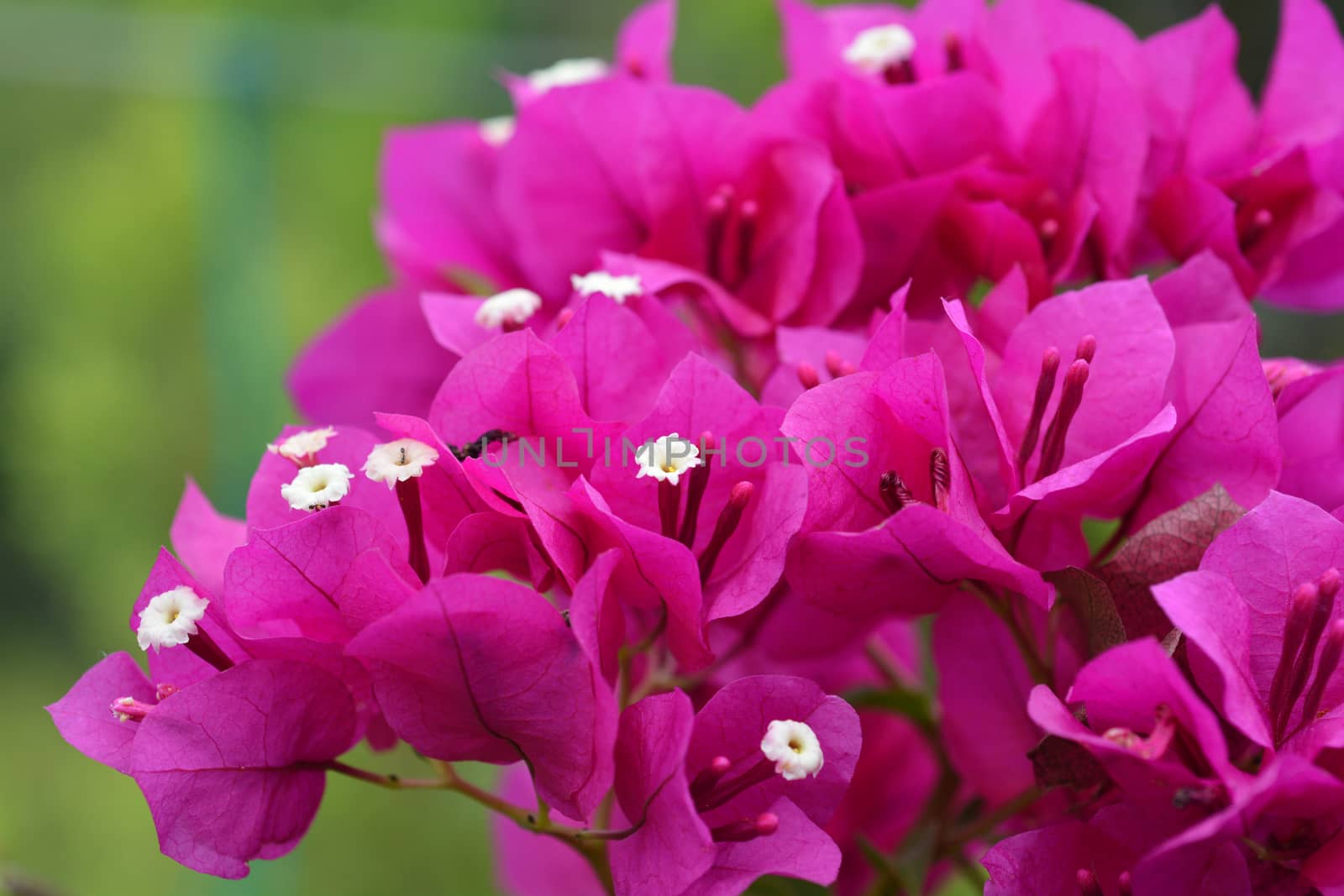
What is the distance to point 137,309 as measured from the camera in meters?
2.38

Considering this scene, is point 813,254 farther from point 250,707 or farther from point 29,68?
point 29,68

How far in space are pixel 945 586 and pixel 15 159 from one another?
2.46 metres

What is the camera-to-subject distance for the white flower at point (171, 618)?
0.40 metres

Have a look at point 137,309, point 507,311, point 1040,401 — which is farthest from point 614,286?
point 137,309

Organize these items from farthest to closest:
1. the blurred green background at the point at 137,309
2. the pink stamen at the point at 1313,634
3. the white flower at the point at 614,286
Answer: the blurred green background at the point at 137,309 → the white flower at the point at 614,286 → the pink stamen at the point at 1313,634

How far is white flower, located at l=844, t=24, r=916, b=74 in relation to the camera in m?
0.57

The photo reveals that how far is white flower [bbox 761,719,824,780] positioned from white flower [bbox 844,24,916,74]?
0.32m

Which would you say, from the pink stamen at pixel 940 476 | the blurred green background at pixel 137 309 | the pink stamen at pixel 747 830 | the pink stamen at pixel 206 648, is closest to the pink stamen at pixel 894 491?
the pink stamen at pixel 940 476

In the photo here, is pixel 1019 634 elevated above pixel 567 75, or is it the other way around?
pixel 567 75

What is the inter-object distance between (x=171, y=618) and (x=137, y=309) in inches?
85.3

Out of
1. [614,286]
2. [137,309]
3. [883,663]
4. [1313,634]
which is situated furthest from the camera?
[137,309]

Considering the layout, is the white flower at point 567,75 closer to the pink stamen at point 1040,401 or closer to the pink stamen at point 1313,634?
the pink stamen at point 1040,401

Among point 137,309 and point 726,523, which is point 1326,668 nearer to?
point 726,523

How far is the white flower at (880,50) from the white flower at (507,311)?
0.64 feet
